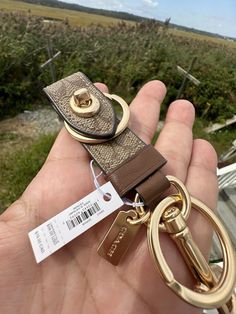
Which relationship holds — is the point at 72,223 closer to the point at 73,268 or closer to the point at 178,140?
the point at 73,268

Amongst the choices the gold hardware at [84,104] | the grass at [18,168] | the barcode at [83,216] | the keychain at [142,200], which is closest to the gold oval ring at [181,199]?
the keychain at [142,200]

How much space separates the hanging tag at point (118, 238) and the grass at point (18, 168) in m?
2.38

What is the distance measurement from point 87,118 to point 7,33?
5.91 meters

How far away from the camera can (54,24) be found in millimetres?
7961

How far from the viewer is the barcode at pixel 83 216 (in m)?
1.08

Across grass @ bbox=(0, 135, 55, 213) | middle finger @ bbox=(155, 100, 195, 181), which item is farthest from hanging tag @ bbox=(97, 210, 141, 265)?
grass @ bbox=(0, 135, 55, 213)

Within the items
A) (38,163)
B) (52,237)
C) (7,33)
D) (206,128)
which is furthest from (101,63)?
(52,237)

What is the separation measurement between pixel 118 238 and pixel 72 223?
17cm

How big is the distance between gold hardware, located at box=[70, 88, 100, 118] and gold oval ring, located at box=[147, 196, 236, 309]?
0.53 m

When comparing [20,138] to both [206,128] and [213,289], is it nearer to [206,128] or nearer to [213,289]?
[206,128]

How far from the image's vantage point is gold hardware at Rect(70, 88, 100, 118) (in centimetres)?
133

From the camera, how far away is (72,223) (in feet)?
3.54

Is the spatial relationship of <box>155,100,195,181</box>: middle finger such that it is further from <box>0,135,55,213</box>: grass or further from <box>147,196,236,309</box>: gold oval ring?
<box>0,135,55,213</box>: grass

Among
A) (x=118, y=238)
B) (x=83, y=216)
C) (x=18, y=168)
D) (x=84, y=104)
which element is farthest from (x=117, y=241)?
(x=18, y=168)
